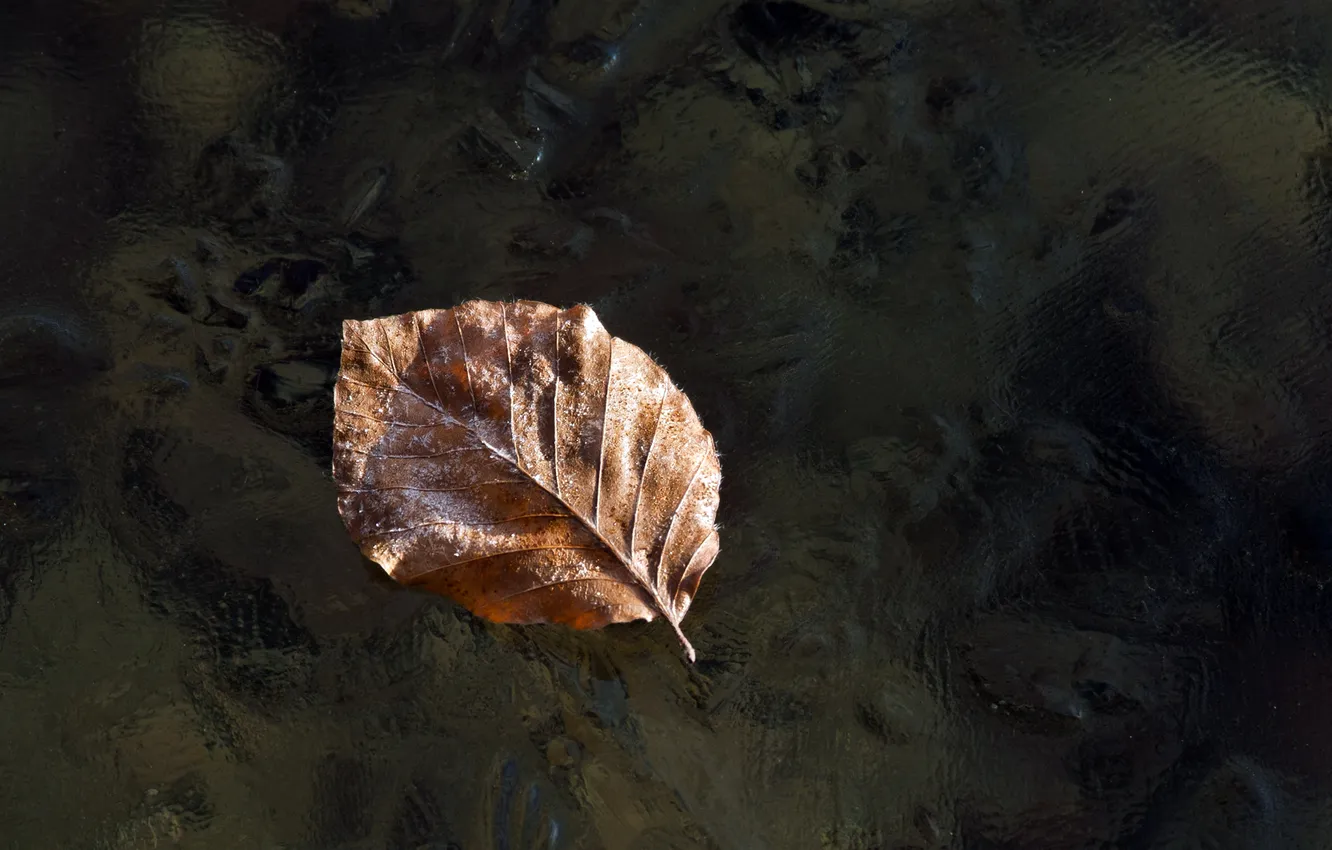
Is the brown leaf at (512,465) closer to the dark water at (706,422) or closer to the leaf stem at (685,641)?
the leaf stem at (685,641)

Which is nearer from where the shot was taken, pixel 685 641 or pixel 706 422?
pixel 685 641

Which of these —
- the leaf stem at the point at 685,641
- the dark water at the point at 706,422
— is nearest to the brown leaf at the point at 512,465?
the leaf stem at the point at 685,641

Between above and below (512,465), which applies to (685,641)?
below

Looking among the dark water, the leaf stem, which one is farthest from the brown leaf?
the dark water

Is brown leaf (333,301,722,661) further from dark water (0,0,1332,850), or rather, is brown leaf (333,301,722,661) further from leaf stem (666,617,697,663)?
dark water (0,0,1332,850)
